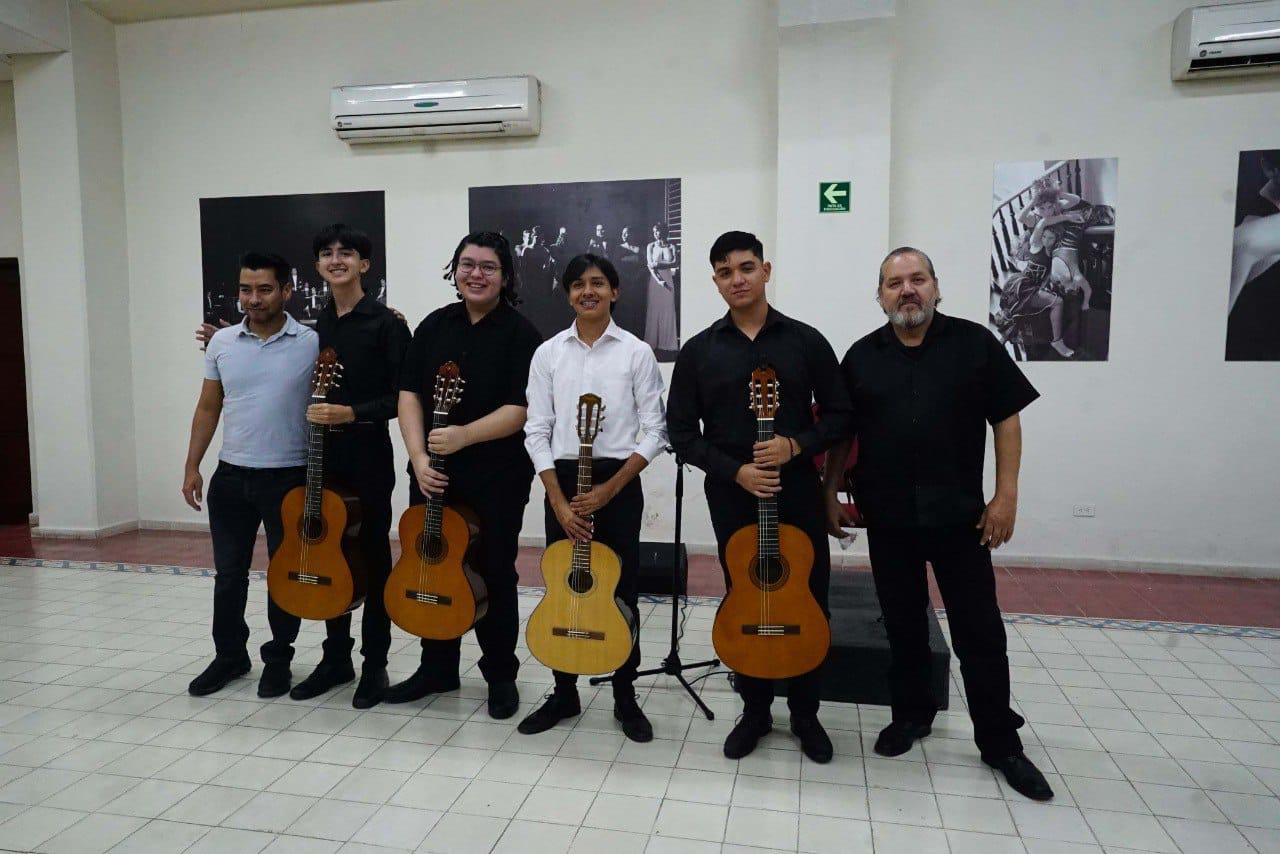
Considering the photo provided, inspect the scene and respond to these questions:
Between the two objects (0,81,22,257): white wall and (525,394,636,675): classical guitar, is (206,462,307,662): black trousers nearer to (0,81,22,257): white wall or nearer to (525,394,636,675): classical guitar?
(525,394,636,675): classical guitar

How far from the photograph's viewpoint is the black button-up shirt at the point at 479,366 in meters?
2.97

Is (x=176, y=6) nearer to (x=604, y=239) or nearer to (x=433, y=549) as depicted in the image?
(x=604, y=239)

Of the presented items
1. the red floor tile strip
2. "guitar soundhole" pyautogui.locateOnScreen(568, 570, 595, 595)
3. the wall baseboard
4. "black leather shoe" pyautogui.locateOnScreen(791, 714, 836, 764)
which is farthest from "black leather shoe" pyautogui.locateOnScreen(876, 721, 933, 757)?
the wall baseboard

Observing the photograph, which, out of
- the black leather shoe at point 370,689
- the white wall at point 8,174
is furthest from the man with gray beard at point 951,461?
the white wall at point 8,174

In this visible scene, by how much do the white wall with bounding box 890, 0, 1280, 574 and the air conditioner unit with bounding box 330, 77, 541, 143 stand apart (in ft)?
8.04

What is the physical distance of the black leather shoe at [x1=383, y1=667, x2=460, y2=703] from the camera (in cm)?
319

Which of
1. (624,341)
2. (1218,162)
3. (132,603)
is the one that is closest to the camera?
(624,341)

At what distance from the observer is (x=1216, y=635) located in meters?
3.98

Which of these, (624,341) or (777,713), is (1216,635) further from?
(624,341)

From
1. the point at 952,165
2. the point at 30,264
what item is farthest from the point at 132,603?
the point at 952,165

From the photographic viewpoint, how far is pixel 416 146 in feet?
19.0

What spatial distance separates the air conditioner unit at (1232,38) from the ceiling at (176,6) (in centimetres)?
535

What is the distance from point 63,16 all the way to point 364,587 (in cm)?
535

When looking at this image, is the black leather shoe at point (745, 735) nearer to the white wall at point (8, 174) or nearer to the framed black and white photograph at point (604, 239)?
the framed black and white photograph at point (604, 239)
